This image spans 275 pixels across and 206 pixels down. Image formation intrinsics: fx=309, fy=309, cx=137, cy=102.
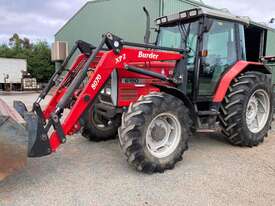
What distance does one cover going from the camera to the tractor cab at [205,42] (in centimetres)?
470

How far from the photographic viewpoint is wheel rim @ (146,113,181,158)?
3.96 metres

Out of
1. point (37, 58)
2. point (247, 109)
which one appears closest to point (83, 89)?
point (247, 109)

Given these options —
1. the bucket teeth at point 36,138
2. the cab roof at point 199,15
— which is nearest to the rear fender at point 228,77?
the cab roof at point 199,15

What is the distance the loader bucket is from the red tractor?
19cm

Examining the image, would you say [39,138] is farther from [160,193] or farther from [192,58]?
[192,58]

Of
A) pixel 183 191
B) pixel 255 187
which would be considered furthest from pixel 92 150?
pixel 255 187

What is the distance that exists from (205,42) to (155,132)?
5.67ft

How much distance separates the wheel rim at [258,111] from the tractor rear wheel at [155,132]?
1.71 meters

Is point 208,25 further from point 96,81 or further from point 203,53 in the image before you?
point 96,81

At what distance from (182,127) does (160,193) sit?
3.46 ft

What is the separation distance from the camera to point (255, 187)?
11.4 ft

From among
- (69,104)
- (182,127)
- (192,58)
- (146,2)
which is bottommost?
(182,127)

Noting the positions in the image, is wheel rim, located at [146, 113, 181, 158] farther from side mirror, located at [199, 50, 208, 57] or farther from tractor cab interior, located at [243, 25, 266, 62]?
tractor cab interior, located at [243, 25, 266, 62]

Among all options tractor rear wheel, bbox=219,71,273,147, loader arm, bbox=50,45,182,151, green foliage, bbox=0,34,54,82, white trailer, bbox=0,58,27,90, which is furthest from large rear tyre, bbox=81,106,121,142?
green foliage, bbox=0,34,54,82
